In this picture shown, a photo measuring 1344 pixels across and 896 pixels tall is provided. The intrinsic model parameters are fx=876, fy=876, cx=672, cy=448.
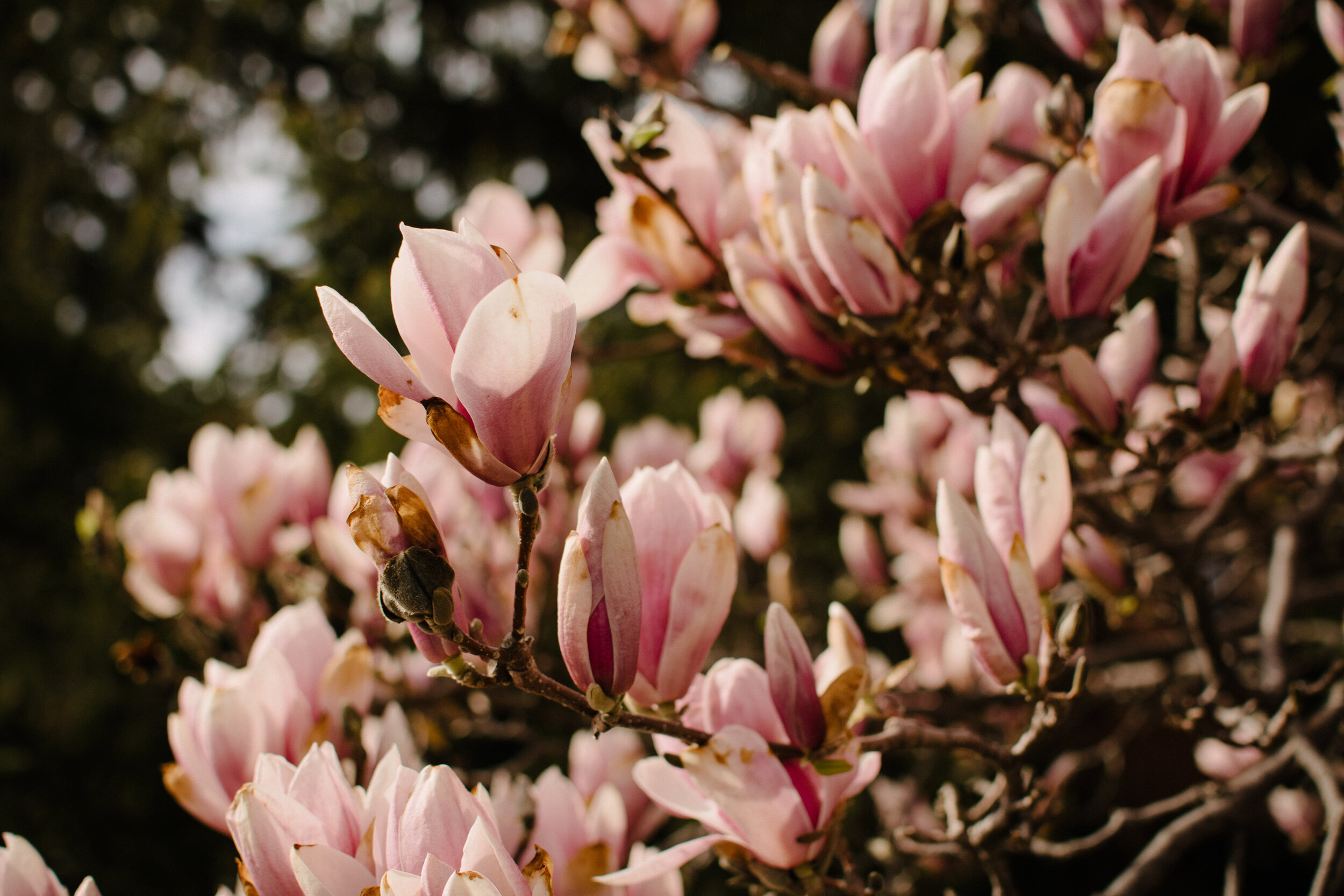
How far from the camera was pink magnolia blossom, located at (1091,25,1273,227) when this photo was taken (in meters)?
0.76

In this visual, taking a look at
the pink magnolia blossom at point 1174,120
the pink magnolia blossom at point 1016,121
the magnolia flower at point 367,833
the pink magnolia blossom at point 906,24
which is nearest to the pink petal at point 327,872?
the magnolia flower at point 367,833

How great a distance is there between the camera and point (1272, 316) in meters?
0.81

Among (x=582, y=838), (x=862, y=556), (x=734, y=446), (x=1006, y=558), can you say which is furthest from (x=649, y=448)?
(x=1006, y=558)

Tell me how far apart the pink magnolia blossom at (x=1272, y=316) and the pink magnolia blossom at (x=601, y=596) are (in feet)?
2.08

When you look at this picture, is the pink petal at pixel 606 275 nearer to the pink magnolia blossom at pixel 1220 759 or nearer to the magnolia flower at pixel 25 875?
the magnolia flower at pixel 25 875

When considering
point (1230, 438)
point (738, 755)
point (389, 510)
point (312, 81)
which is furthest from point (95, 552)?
point (312, 81)

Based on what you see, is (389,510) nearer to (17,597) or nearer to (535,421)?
(535,421)

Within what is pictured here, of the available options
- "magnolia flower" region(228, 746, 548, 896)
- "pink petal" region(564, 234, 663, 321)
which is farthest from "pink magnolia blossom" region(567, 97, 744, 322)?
"magnolia flower" region(228, 746, 548, 896)

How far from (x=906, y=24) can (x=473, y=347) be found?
30.2 inches

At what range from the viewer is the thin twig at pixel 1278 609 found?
120 cm

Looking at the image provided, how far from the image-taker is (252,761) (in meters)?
0.78

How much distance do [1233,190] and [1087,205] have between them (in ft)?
0.48

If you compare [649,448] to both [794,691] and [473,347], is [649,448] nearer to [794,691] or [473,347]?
[794,691]

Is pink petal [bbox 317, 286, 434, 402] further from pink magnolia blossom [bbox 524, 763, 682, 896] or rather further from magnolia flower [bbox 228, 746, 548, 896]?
pink magnolia blossom [bbox 524, 763, 682, 896]
